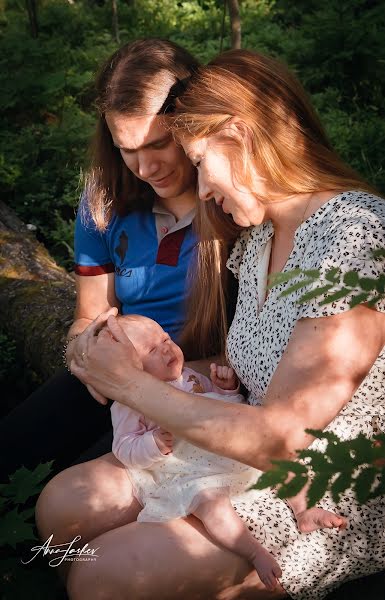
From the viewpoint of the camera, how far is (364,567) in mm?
2561

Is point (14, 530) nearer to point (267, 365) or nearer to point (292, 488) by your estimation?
point (267, 365)

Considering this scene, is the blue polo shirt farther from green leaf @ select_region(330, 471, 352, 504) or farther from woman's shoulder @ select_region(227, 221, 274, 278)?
green leaf @ select_region(330, 471, 352, 504)

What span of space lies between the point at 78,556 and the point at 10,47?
6343 mm

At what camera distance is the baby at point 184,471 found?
7.93 ft

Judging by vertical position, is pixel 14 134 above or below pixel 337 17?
below

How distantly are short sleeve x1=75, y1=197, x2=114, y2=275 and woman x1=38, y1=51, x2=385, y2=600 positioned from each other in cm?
70

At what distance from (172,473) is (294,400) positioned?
0.66 m

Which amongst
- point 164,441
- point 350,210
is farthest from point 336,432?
point 350,210

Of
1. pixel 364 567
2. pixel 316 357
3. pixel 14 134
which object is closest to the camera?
pixel 316 357

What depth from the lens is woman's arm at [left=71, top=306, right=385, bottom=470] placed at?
221cm

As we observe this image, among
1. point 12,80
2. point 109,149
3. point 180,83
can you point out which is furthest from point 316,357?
point 12,80

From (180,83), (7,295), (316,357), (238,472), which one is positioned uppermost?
(180,83)

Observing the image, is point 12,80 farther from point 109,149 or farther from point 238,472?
point 238,472

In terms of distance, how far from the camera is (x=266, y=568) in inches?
92.7
